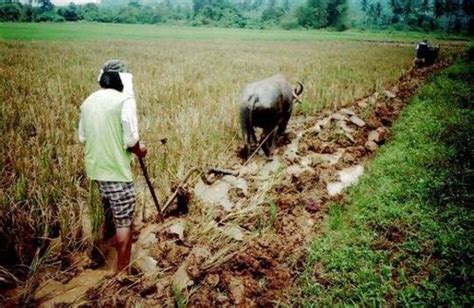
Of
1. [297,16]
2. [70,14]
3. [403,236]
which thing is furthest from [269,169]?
[297,16]

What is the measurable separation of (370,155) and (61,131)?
15.4 feet

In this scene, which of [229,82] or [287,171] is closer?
[287,171]

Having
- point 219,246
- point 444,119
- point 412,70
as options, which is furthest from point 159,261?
point 412,70

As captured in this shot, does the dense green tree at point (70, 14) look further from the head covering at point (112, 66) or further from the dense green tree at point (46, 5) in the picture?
the head covering at point (112, 66)

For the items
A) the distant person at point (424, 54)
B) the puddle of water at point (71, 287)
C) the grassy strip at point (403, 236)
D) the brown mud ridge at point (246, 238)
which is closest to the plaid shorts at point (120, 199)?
the brown mud ridge at point (246, 238)

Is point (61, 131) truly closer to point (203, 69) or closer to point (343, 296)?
point (343, 296)

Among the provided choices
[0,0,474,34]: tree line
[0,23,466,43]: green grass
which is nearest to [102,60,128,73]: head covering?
[0,23,466,43]: green grass

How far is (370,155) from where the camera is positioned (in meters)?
6.07

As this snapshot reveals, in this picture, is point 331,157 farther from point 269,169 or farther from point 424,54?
point 424,54

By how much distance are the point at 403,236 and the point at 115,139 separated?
8.80ft

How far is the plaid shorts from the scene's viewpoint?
10.6 feet

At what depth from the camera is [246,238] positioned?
363 cm

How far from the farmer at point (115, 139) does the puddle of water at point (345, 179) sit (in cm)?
255

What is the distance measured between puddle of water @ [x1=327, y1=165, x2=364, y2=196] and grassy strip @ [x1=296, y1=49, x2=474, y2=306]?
0.19m
